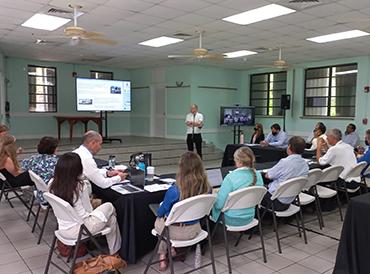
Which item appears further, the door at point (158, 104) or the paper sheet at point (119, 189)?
the door at point (158, 104)

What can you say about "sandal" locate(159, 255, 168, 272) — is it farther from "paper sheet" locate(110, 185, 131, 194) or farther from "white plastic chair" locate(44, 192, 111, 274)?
"paper sheet" locate(110, 185, 131, 194)

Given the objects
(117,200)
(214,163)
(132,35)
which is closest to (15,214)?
(117,200)

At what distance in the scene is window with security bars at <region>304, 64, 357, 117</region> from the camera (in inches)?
353

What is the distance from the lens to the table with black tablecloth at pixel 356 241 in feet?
7.95

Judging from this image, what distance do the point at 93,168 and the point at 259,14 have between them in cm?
363

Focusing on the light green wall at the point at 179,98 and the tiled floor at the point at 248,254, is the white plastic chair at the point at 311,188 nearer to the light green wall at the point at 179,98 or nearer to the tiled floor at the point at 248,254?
the tiled floor at the point at 248,254

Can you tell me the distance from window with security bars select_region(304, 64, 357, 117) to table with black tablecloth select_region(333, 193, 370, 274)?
7305 mm

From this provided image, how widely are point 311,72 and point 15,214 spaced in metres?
8.71

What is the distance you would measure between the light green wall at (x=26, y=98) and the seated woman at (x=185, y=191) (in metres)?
8.95

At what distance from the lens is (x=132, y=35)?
650 centimetres

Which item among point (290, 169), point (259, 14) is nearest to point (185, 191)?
point (290, 169)

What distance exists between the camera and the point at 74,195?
2574 millimetres

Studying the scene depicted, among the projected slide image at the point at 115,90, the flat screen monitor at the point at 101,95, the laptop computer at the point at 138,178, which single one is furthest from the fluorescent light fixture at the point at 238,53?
the laptop computer at the point at 138,178

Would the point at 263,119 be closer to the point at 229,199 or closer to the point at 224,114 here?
the point at 224,114
